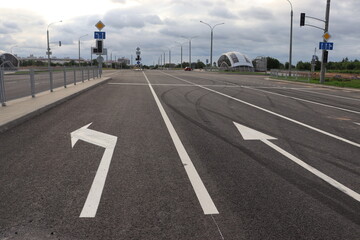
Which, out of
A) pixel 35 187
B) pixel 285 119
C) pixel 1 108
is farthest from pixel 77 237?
pixel 1 108

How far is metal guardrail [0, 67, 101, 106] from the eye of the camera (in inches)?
449

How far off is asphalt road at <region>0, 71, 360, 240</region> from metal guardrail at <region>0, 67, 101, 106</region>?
336 centimetres

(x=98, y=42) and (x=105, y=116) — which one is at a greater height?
(x=98, y=42)

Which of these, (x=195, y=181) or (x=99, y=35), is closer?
(x=195, y=181)

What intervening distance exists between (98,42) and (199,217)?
2998cm

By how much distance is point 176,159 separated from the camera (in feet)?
18.7

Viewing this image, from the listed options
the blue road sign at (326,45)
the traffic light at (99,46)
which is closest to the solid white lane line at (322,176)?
the traffic light at (99,46)

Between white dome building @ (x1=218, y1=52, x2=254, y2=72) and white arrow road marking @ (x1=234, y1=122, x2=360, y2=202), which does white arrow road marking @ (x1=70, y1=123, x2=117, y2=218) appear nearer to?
white arrow road marking @ (x1=234, y1=122, x2=360, y2=202)

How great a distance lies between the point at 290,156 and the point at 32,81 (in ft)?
37.6

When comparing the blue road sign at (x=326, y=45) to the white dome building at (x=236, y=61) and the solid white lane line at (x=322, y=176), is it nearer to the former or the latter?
the solid white lane line at (x=322, y=176)

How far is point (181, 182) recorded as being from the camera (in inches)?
183

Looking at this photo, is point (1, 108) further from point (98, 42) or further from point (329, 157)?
point (98, 42)

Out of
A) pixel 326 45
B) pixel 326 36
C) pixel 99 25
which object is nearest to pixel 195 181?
pixel 99 25

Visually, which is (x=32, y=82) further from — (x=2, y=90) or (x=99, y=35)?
(x=99, y=35)
